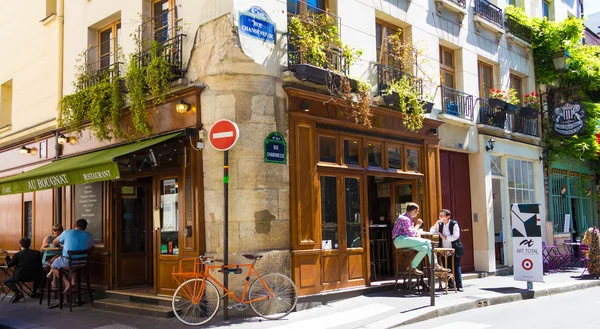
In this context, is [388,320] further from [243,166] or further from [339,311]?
[243,166]

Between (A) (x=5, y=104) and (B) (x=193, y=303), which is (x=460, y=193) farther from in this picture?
(A) (x=5, y=104)

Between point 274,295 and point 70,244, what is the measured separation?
15.3ft

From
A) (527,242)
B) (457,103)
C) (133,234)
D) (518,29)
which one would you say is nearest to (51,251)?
(133,234)

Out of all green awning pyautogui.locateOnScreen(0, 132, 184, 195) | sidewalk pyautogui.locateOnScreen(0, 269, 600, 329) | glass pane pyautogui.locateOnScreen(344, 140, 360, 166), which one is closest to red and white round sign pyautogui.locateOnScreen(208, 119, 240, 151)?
green awning pyautogui.locateOnScreen(0, 132, 184, 195)

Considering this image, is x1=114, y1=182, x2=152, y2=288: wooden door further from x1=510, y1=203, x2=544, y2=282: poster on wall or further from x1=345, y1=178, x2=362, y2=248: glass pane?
x1=510, y1=203, x2=544, y2=282: poster on wall

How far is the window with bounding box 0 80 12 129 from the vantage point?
16.3m

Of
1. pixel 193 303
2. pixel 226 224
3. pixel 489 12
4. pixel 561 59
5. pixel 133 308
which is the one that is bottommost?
pixel 133 308

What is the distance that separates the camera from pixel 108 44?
1249 cm

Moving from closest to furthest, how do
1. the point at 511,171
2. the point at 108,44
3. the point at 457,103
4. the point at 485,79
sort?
the point at 108,44 < the point at 457,103 < the point at 485,79 < the point at 511,171

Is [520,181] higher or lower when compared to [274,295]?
higher

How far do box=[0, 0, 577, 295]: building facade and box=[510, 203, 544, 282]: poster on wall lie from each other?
2.00 metres

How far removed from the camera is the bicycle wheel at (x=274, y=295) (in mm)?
8828

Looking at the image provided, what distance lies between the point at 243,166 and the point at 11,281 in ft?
21.5

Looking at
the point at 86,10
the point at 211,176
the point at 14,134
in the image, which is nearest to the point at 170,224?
the point at 211,176
